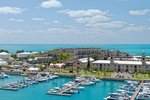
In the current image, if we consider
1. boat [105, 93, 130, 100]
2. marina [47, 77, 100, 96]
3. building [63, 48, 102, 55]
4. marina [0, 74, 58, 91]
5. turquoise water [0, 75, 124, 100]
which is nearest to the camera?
boat [105, 93, 130, 100]

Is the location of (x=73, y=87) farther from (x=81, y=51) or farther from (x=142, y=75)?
(x=81, y=51)

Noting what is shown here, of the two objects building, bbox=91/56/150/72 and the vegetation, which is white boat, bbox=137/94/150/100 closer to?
the vegetation

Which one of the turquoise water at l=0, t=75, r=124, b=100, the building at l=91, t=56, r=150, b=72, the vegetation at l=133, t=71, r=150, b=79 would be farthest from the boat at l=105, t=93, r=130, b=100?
the building at l=91, t=56, r=150, b=72

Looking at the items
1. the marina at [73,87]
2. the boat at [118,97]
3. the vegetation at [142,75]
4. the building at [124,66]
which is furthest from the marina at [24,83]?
the vegetation at [142,75]

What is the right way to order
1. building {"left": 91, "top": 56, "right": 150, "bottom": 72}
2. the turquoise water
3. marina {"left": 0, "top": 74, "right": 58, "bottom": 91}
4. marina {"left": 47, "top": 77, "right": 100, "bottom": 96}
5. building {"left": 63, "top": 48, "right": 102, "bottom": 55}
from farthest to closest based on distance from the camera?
building {"left": 63, "top": 48, "right": 102, "bottom": 55}, building {"left": 91, "top": 56, "right": 150, "bottom": 72}, marina {"left": 0, "top": 74, "right": 58, "bottom": 91}, marina {"left": 47, "top": 77, "right": 100, "bottom": 96}, the turquoise water

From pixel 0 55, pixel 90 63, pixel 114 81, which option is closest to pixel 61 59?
pixel 90 63

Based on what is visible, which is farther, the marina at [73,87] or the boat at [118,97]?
the marina at [73,87]

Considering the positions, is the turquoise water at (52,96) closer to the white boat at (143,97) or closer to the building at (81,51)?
the white boat at (143,97)

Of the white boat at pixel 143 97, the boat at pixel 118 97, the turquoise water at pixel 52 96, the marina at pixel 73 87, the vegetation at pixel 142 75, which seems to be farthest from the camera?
the vegetation at pixel 142 75

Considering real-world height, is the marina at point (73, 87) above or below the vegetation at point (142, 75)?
below

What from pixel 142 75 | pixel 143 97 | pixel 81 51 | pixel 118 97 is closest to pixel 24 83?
pixel 118 97

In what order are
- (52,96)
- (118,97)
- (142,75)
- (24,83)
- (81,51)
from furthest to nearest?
(81,51) < (142,75) < (24,83) < (52,96) < (118,97)

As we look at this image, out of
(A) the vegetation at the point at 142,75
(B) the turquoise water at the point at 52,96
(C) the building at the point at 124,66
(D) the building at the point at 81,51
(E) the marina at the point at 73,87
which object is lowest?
(B) the turquoise water at the point at 52,96

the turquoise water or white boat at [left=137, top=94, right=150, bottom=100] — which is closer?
white boat at [left=137, top=94, right=150, bottom=100]
